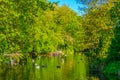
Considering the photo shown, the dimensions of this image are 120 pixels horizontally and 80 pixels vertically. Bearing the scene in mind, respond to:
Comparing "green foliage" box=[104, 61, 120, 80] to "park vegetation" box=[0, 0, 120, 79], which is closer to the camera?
"park vegetation" box=[0, 0, 120, 79]

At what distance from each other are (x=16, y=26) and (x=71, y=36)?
8439 cm

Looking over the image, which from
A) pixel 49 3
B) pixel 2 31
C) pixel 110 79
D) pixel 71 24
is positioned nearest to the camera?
pixel 2 31

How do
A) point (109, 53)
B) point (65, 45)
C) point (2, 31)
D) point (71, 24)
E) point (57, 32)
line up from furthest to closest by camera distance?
point (71, 24), point (65, 45), point (57, 32), point (109, 53), point (2, 31)

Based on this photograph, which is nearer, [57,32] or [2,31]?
[2,31]

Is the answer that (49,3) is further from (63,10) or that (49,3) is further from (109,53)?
(63,10)

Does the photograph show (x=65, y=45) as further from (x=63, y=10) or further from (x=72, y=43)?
(x=63, y=10)

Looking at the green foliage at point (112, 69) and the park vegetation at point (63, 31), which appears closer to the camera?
the park vegetation at point (63, 31)

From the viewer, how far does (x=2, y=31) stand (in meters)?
30.7

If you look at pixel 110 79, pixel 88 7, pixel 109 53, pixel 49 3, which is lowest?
pixel 110 79

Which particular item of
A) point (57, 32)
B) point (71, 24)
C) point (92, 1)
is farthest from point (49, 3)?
point (71, 24)

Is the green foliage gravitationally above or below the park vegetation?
below

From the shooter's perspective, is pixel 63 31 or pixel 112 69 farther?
pixel 63 31

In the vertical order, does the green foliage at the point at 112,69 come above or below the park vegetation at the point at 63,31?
below

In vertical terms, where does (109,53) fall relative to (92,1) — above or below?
below
